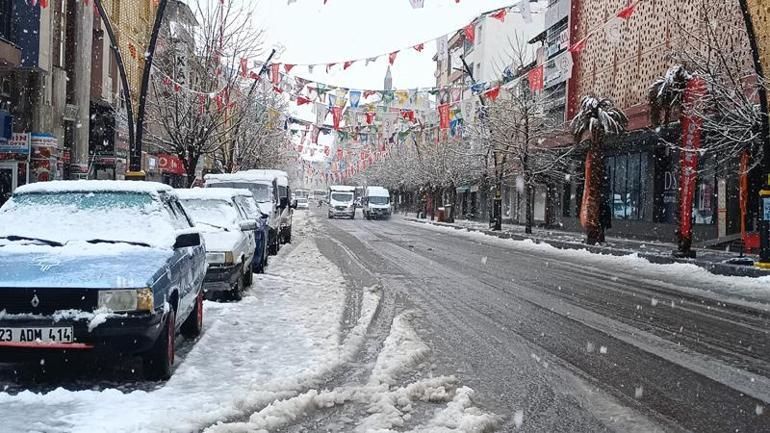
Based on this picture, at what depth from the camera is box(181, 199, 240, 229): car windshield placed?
34.8 feet

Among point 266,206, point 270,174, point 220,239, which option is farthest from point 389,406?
point 270,174

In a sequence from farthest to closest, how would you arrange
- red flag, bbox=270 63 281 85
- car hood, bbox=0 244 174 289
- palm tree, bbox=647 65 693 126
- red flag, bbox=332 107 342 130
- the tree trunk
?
1. red flag, bbox=332 107 342 130
2. red flag, bbox=270 63 281 85
3. the tree trunk
4. palm tree, bbox=647 65 693 126
5. car hood, bbox=0 244 174 289

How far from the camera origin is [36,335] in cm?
487

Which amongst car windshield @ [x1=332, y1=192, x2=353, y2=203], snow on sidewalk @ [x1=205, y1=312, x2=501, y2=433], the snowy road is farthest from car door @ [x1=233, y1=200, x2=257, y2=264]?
car windshield @ [x1=332, y1=192, x2=353, y2=203]

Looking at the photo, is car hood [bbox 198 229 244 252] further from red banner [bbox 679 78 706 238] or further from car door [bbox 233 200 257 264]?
red banner [bbox 679 78 706 238]

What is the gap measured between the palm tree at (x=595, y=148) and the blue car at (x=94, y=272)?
20.1m

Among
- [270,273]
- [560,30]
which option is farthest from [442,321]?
[560,30]

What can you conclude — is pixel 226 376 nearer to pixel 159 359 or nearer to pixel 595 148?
pixel 159 359

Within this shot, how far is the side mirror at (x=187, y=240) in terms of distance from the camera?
605 centimetres

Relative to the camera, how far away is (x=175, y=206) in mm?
7488

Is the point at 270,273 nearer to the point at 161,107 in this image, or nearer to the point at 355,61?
the point at 161,107

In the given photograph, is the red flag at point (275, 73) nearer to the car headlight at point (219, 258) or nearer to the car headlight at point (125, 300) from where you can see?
the car headlight at point (219, 258)

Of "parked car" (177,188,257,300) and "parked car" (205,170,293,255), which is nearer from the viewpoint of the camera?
"parked car" (177,188,257,300)

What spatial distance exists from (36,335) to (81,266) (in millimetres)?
616
